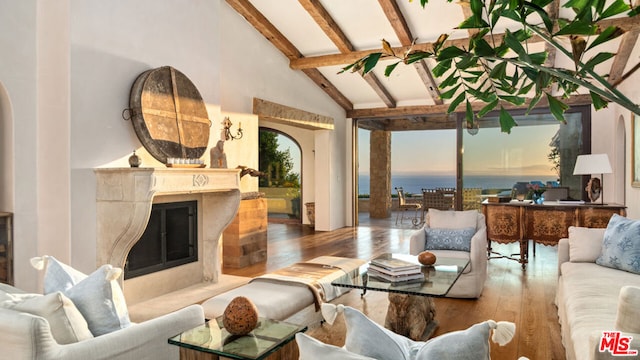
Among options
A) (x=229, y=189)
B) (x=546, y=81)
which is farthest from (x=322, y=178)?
(x=546, y=81)

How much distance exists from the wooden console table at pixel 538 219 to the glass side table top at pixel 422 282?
2.31 m

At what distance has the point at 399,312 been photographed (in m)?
3.30

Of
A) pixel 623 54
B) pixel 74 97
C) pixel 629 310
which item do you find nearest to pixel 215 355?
pixel 629 310

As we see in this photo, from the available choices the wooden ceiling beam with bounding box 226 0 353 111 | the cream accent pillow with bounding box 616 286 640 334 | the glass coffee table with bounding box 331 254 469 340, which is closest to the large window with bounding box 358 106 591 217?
the wooden ceiling beam with bounding box 226 0 353 111

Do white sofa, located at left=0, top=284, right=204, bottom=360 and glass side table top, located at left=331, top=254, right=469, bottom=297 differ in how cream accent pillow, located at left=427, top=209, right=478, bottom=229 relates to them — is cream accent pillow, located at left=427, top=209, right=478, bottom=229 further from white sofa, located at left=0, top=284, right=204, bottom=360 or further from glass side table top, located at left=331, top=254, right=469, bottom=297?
white sofa, located at left=0, top=284, right=204, bottom=360

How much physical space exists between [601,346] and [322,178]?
7.90 meters

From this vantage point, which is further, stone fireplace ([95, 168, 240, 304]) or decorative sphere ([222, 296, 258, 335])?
stone fireplace ([95, 168, 240, 304])

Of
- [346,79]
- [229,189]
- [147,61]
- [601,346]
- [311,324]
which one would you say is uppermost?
[346,79]

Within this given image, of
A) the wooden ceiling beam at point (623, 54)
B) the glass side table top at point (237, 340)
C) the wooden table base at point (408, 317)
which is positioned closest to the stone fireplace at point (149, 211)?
the glass side table top at point (237, 340)

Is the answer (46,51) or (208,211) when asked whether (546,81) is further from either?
(208,211)

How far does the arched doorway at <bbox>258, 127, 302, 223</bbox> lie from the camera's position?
11.3 meters

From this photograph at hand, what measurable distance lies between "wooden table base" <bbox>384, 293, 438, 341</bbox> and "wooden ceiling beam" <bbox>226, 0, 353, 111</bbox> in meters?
4.82

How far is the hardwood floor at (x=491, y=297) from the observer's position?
3215 mm

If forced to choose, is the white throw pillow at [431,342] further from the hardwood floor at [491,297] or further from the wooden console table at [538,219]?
the wooden console table at [538,219]
